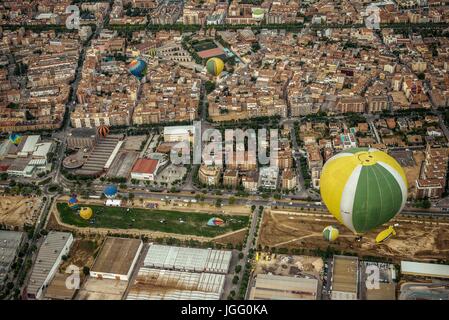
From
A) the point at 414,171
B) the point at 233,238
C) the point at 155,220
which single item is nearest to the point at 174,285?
the point at 233,238

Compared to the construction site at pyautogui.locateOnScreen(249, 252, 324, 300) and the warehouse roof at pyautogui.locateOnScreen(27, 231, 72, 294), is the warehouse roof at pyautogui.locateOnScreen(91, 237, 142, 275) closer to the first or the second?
the warehouse roof at pyautogui.locateOnScreen(27, 231, 72, 294)

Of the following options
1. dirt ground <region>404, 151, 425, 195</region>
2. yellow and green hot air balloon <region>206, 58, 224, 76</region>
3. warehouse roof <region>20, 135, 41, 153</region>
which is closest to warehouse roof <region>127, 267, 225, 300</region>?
dirt ground <region>404, 151, 425, 195</region>

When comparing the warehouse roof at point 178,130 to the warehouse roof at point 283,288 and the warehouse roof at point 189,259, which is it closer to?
the warehouse roof at point 189,259

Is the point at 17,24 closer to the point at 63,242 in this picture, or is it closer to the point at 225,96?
the point at 225,96

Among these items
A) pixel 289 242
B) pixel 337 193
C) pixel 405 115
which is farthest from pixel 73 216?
pixel 405 115

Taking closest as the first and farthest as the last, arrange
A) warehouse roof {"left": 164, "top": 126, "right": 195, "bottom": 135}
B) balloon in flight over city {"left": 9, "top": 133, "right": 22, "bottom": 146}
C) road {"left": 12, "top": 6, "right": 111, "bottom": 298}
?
1. road {"left": 12, "top": 6, "right": 111, "bottom": 298}
2. warehouse roof {"left": 164, "top": 126, "right": 195, "bottom": 135}
3. balloon in flight over city {"left": 9, "top": 133, "right": 22, "bottom": 146}

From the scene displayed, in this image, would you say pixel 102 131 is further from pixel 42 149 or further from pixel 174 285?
pixel 174 285
